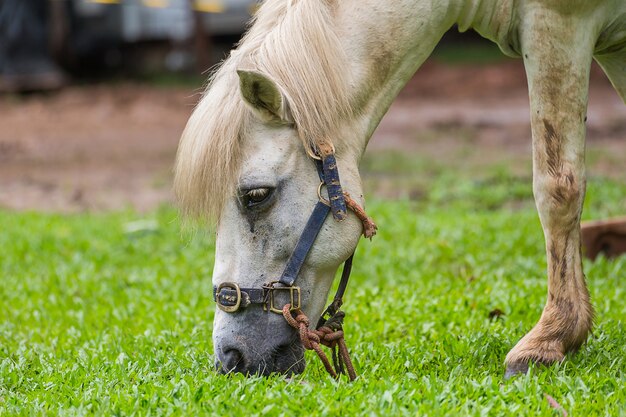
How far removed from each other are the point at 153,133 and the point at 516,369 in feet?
38.6

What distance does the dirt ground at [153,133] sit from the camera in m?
11.1

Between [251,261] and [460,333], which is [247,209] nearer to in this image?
[251,261]

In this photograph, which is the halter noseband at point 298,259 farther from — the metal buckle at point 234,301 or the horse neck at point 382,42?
the horse neck at point 382,42

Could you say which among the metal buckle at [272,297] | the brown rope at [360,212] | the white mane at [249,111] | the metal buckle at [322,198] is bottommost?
the metal buckle at [272,297]

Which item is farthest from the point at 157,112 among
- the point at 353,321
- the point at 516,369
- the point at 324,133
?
the point at 516,369

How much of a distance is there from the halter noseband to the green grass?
293mm

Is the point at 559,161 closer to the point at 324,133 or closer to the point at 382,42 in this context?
the point at 382,42

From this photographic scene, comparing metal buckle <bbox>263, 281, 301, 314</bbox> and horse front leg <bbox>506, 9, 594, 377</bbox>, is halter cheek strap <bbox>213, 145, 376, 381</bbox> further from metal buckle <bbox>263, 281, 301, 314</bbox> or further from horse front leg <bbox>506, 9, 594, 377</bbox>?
horse front leg <bbox>506, 9, 594, 377</bbox>

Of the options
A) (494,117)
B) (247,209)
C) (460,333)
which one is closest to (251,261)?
(247,209)

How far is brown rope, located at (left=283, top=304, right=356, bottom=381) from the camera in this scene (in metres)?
3.71

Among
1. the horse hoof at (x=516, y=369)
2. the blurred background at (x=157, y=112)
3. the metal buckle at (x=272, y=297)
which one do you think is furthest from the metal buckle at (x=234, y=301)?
the blurred background at (x=157, y=112)

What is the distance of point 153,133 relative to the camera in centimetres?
→ 1500

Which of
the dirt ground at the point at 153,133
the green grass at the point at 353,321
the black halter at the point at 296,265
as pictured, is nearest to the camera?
the green grass at the point at 353,321

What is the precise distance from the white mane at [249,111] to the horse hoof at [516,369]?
1.19 metres
